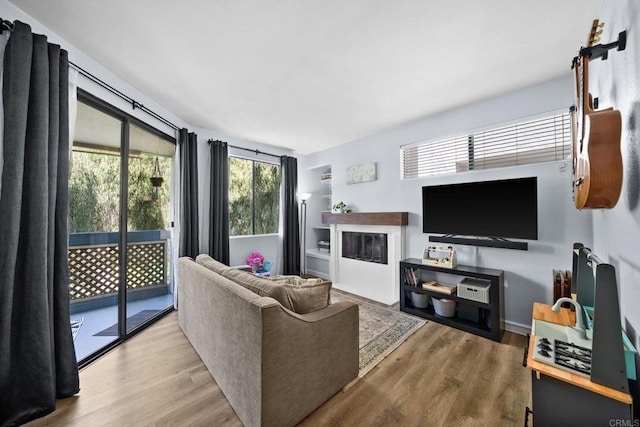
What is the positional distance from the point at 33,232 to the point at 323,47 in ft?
7.44

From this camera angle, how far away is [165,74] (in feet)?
7.38

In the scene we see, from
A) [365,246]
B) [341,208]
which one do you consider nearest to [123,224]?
[341,208]

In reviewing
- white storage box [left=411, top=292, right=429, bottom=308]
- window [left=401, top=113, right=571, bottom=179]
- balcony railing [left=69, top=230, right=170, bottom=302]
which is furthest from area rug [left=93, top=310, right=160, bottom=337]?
window [left=401, top=113, right=571, bottom=179]

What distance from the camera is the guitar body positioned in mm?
983

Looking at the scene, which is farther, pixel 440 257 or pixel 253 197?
pixel 253 197

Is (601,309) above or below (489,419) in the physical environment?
above

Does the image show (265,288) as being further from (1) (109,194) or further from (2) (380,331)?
(1) (109,194)

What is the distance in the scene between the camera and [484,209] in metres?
2.61

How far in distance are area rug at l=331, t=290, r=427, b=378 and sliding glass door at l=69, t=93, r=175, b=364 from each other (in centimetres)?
233

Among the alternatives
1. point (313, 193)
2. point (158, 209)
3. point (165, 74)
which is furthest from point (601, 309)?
point (313, 193)

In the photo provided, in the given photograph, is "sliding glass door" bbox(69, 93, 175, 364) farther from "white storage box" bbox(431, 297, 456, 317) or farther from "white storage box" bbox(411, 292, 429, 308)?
"white storage box" bbox(431, 297, 456, 317)

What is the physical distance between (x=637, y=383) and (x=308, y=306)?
1515 millimetres

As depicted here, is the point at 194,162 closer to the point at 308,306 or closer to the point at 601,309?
the point at 308,306

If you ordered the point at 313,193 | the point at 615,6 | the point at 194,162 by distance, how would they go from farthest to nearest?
the point at 313,193 < the point at 194,162 < the point at 615,6
